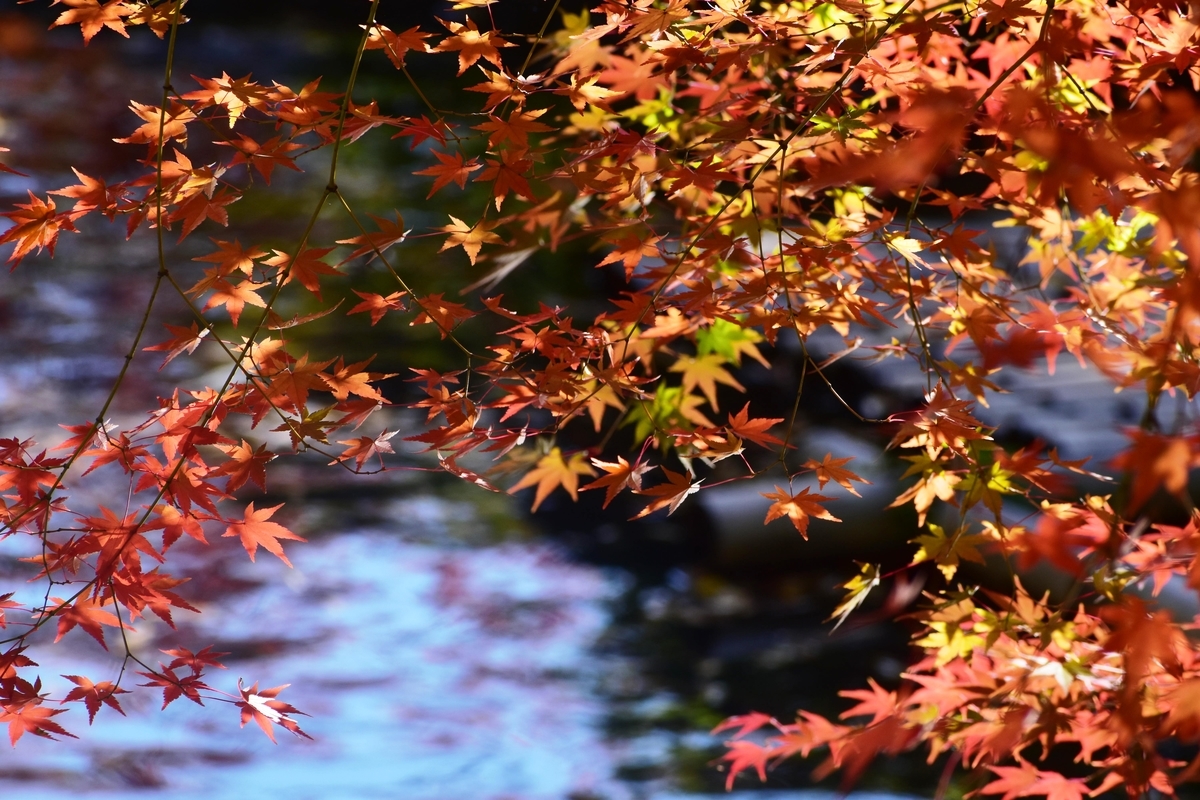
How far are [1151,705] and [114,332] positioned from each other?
5.75 meters

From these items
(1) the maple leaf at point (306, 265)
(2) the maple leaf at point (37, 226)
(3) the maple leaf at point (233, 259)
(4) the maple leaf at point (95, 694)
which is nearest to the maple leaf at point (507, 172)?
(1) the maple leaf at point (306, 265)

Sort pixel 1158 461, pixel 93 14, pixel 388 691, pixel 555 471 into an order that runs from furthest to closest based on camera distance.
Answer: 1. pixel 388 691
2. pixel 555 471
3. pixel 93 14
4. pixel 1158 461

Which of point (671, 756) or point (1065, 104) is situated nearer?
point (1065, 104)

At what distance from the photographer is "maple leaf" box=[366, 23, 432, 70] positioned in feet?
4.26

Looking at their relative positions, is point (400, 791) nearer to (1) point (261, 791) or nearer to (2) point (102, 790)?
(1) point (261, 791)

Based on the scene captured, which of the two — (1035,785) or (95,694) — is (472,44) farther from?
(1035,785)

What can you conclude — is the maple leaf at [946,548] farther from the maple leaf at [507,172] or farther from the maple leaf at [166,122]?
the maple leaf at [166,122]

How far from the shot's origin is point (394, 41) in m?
1.35

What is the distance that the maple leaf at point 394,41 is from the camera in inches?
51.1

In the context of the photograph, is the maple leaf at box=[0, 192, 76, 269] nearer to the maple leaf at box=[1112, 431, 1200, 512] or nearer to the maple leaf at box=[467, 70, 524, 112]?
the maple leaf at box=[467, 70, 524, 112]

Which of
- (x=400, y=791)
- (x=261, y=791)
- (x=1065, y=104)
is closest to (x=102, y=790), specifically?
(x=261, y=791)

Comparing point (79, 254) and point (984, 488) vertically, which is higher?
point (984, 488)

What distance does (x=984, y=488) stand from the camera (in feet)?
4.29

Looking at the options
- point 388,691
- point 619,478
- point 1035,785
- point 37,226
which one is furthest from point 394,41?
point 388,691
